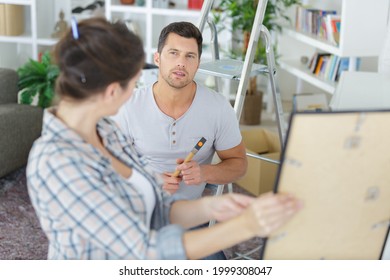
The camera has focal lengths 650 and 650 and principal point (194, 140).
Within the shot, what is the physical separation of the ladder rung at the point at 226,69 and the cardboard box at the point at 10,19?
300cm

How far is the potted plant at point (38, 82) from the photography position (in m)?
4.21

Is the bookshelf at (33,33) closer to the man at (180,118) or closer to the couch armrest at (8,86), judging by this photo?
the couch armrest at (8,86)

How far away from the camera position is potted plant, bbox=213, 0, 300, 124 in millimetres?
4711

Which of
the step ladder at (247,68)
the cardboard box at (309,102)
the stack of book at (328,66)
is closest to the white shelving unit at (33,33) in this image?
the stack of book at (328,66)

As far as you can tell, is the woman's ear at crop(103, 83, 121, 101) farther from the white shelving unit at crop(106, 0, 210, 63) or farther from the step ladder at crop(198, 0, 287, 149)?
the white shelving unit at crop(106, 0, 210, 63)

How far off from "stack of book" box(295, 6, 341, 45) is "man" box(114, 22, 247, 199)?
2241mm

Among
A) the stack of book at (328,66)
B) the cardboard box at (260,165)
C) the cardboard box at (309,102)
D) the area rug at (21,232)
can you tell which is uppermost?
the cardboard box at (309,102)

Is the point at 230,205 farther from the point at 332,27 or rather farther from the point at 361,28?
the point at 332,27

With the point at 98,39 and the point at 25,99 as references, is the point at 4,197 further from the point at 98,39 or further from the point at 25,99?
the point at 98,39

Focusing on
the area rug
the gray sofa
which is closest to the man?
the area rug

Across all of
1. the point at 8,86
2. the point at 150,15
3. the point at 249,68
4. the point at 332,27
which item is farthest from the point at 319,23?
the point at 249,68

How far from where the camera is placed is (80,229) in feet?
4.03

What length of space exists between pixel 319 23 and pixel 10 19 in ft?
8.00

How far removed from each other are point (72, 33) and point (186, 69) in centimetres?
90
